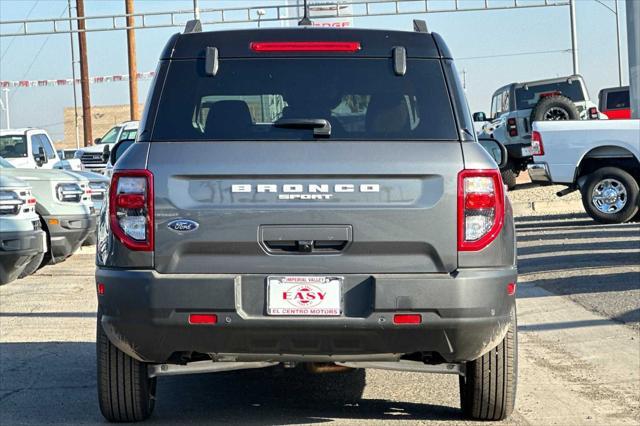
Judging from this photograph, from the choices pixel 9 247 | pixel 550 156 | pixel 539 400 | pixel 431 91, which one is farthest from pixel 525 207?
pixel 431 91

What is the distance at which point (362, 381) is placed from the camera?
734 centimetres

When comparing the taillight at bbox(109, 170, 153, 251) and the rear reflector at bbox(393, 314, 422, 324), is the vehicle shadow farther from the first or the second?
the taillight at bbox(109, 170, 153, 251)

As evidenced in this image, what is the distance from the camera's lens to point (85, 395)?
691 cm

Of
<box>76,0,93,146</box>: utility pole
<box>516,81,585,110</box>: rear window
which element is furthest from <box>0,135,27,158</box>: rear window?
<box>76,0,93,146</box>: utility pole

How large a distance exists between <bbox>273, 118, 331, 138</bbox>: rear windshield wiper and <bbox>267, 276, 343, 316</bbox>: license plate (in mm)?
686

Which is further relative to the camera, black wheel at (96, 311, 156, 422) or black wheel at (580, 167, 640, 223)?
black wheel at (580, 167, 640, 223)

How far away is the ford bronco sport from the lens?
16.7 ft

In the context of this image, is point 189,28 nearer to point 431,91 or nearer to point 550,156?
point 431,91

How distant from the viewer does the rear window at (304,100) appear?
5.29m

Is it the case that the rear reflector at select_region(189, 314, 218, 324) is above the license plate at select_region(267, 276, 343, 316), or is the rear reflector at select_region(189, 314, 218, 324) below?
below

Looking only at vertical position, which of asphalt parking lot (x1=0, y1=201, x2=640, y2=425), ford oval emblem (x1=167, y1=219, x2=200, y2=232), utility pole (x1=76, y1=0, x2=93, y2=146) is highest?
utility pole (x1=76, y1=0, x2=93, y2=146)

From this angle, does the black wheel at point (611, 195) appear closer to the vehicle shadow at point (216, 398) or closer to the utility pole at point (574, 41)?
the vehicle shadow at point (216, 398)

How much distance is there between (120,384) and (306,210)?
4.84ft

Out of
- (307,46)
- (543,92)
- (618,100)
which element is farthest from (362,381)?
(618,100)
